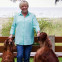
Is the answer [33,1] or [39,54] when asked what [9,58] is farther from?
[33,1]

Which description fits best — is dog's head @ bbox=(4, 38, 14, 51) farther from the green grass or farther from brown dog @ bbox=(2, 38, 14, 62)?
the green grass

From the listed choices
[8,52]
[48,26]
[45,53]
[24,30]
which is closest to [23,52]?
[8,52]

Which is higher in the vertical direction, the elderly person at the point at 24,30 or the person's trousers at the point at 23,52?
the elderly person at the point at 24,30

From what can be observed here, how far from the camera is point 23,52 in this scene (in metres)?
6.26

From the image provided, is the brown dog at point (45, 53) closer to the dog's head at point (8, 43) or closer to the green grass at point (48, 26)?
the dog's head at point (8, 43)

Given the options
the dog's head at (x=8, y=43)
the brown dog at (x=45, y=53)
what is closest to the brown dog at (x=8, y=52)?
the dog's head at (x=8, y=43)

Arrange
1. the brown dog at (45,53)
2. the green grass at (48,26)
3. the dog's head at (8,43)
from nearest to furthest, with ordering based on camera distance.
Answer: the brown dog at (45,53) < the dog's head at (8,43) < the green grass at (48,26)

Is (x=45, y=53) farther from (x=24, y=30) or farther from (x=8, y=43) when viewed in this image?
(x=8, y=43)

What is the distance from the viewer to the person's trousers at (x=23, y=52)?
613 centimetres

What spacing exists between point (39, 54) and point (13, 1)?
17.6 ft

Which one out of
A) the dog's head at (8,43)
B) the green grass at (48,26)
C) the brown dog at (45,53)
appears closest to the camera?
the brown dog at (45,53)

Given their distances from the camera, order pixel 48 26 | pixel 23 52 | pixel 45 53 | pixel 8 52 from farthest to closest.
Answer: pixel 48 26, pixel 23 52, pixel 8 52, pixel 45 53

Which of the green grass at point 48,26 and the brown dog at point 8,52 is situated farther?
the green grass at point 48,26

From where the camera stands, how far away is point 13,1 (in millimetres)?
10234
